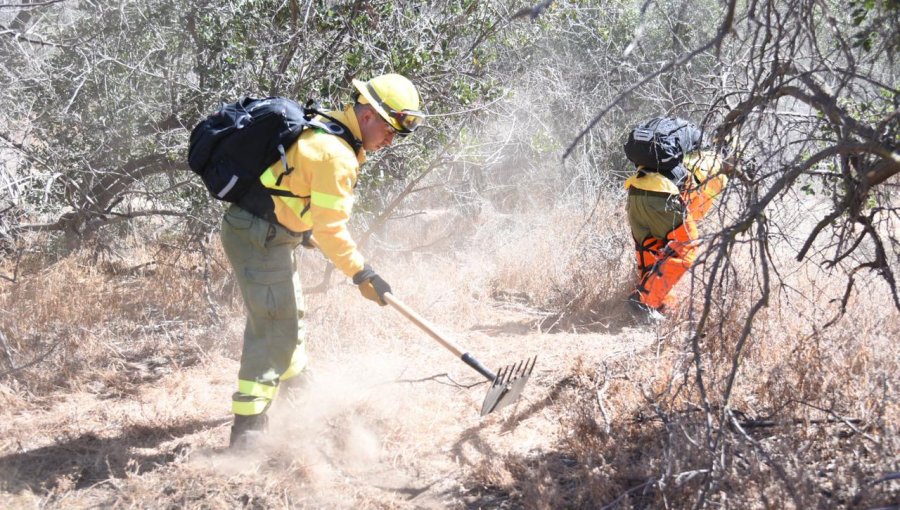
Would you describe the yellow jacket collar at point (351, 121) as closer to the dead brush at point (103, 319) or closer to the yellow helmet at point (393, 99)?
the yellow helmet at point (393, 99)

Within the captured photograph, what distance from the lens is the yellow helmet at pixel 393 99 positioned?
12.8 feet

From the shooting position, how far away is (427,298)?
6645 millimetres

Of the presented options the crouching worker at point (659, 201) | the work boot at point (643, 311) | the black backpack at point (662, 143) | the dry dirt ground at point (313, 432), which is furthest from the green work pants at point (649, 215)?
the dry dirt ground at point (313, 432)

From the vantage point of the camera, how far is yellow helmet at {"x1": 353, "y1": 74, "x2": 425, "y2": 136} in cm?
391

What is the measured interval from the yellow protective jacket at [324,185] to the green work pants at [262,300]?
0.16 metres

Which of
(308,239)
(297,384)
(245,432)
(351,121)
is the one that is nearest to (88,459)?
→ (245,432)

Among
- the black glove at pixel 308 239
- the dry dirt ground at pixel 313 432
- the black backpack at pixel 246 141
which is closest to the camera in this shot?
the dry dirt ground at pixel 313 432

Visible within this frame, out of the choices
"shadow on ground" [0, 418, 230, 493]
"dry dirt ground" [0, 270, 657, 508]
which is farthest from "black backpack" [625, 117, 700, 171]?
"shadow on ground" [0, 418, 230, 493]

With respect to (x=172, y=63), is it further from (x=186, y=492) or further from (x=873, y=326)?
(x=873, y=326)

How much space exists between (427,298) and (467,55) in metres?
2.15

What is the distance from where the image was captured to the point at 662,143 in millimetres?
5656

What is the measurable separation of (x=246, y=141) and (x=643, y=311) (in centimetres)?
379

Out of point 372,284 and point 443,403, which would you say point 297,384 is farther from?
point 372,284

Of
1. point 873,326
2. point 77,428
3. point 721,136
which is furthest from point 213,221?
point 873,326
